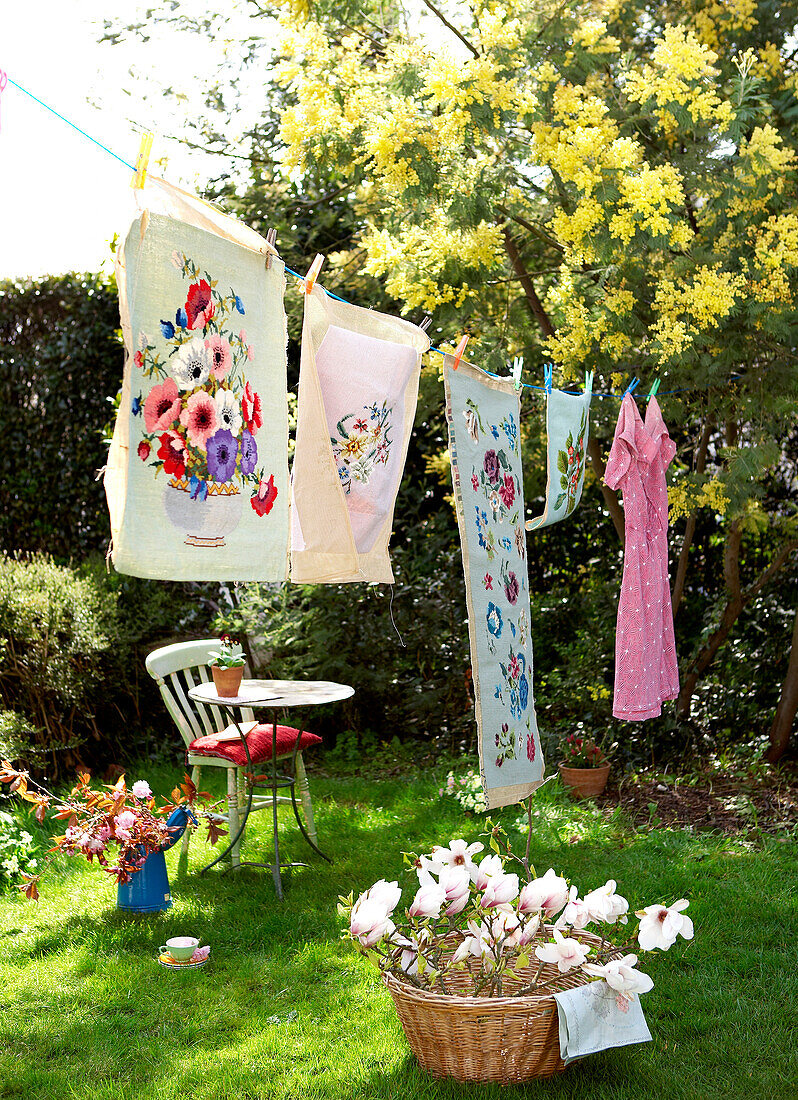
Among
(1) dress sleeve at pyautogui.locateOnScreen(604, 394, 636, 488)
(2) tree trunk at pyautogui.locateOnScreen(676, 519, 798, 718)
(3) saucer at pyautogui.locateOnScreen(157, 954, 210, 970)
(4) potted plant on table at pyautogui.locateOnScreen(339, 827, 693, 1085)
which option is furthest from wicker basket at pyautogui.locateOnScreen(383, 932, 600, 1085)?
(2) tree trunk at pyautogui.locateOnScreen(676, 519, 798, 718)

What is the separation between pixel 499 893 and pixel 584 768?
107 inches

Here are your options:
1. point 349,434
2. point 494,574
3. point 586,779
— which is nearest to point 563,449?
point 494,574

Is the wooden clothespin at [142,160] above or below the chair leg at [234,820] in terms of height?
above

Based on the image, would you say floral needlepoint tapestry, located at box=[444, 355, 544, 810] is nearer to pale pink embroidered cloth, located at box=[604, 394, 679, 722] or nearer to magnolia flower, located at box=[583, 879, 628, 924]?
magnolia flower, located at box=[583, 879, 628, 924]

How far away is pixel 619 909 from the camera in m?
2.42

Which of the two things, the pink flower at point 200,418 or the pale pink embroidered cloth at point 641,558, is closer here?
the pink flower at point 200,418

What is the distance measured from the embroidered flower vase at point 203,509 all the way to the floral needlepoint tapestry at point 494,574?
0.70 m

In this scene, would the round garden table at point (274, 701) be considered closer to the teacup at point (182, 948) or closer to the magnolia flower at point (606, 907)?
the teacup at point (182, 948)

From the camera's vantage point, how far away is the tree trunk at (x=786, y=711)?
520 centimetres

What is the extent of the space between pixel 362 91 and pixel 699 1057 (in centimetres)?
371

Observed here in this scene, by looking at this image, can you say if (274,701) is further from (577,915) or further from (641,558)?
(577,915)

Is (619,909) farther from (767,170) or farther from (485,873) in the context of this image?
(767,170)

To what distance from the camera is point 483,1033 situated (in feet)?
7.84

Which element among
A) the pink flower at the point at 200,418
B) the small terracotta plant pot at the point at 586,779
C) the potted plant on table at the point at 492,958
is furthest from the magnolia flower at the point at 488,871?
the small terracotta plant pot at the point at 586,779
